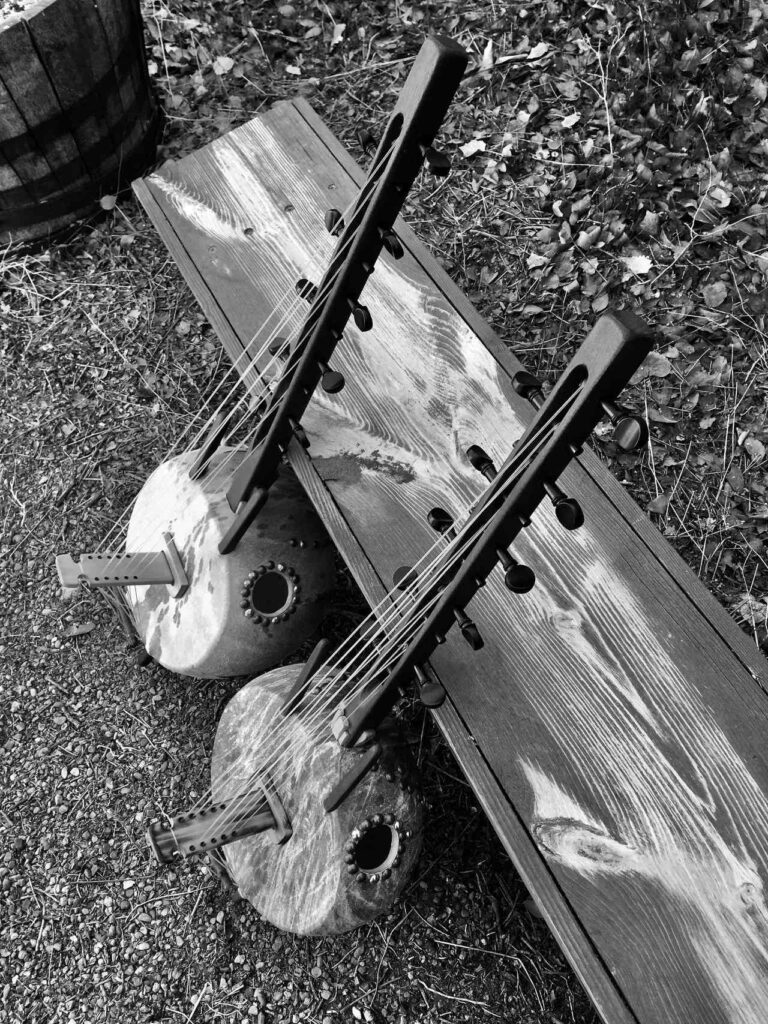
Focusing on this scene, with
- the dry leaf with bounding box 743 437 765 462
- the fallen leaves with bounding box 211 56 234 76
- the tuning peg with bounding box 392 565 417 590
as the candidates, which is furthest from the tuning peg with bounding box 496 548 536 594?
the fallen leaves with bounding box 211 56 234 76

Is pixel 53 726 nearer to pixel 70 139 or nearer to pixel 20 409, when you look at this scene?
pixel 20 409

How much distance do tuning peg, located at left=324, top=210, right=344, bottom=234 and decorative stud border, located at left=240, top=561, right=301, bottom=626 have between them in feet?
2.87

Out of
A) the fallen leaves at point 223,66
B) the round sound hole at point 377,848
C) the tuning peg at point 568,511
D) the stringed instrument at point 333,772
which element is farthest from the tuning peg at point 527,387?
the fallen leaves at point 223,66

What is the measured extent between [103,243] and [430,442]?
218 centimetres

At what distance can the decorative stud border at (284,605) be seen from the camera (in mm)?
2324

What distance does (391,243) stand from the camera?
1.70 metres

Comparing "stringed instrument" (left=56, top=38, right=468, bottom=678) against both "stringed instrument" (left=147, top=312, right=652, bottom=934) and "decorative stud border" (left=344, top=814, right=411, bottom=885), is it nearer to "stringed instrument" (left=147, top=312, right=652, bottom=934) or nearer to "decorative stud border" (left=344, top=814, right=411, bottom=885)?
"stringed instrument" (left=147, top=312, right=652, bottom=934)

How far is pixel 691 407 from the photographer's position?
3023 millimetres

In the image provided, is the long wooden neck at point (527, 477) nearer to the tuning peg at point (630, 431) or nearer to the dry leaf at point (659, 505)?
the tuning peg at point (630, 431)

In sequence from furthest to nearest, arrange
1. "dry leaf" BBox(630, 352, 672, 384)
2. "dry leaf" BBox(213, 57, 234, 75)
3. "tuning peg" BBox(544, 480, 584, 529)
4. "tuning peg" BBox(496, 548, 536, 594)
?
1. "dry leaf" BBox(213, 57, 234, 75)
2. "dry leaf" BBox(630, 352, 672, 384)
3. "tuning peg" BBox(496, 548, 536, 594)
4. "tuning peg" BBox(544, 480, 584, 529)

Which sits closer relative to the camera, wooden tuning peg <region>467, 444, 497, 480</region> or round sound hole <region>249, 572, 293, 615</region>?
wooden tuning peg <region>467, 444, 497, 480</region>

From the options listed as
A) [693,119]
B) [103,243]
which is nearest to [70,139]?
[103,243]

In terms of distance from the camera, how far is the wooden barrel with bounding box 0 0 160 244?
118 inches

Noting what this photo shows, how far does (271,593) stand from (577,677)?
2.80ft
